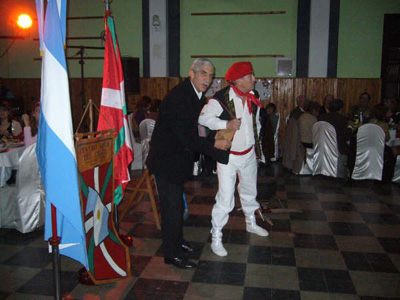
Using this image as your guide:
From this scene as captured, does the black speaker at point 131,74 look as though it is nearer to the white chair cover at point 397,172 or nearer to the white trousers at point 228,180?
the white chair cover at point 397,172

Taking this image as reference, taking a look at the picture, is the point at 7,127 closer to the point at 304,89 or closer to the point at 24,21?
the point at 24,21

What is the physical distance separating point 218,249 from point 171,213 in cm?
62

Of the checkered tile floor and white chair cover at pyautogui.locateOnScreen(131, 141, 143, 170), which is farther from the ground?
white chair cover at pyautogui.locateOnScreen(131, 141, 143, 170)

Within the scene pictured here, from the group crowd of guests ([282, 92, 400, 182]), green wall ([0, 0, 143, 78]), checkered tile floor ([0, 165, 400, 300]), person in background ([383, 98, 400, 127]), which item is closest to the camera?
checkered tile floor ([0, 165, 400, 300])

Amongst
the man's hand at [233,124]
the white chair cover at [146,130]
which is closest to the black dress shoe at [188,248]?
the man's hand at [233,124]

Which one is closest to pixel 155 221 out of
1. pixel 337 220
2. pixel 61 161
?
pixel 337 220

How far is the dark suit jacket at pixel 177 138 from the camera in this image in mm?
2857

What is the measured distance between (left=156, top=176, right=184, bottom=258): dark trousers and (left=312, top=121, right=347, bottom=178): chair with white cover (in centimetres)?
352

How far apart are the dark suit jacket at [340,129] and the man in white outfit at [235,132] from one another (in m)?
2.72

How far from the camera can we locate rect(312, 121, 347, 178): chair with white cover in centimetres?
586

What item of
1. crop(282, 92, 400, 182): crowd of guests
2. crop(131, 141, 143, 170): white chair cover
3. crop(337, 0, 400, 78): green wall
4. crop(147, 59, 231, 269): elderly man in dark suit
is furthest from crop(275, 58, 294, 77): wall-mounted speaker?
crop(147, 59, 231, 269): elderly man in dark suit

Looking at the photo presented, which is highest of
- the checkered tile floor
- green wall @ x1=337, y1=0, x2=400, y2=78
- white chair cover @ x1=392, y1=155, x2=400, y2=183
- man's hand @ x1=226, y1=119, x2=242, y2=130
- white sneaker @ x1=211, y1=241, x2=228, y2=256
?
green wall @ x1=337, y1=0, x2=400, y2=78

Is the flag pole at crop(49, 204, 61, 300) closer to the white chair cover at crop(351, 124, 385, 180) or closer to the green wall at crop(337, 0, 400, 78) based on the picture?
the white chair cover at crop(351, 124, 385, 180)

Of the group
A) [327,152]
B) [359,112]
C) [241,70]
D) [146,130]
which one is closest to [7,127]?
[146,130]
